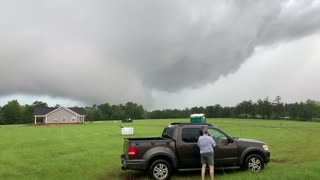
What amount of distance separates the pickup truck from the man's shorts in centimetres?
81

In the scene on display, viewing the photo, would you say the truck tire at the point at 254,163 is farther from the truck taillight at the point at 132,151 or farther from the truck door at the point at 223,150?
the truck taillight at the point at 132,151

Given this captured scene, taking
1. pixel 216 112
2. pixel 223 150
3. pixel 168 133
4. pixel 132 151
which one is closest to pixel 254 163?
pixel 223 150

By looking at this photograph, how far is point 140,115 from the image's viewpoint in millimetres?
197625

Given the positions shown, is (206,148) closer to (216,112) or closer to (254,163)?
(254,163)

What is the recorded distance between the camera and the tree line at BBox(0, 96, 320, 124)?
526 feet

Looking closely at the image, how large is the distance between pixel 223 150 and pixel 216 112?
538 feet

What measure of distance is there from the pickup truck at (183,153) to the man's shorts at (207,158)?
809 mm

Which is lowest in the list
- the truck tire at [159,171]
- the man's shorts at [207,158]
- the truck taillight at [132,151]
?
the truck tire at [159,171]

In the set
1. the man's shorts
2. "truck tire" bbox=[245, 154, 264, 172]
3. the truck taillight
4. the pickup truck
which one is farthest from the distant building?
the man's shorts

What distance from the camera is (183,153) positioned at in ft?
54.7

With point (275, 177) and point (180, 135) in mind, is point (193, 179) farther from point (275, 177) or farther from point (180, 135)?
point (275, 177)

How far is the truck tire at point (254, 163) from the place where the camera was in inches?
690

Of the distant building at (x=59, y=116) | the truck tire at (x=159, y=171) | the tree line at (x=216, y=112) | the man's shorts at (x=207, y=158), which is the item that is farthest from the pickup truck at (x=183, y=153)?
the tree line at (x=216, y=112)

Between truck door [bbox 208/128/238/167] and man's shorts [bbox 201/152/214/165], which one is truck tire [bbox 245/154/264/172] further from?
man's shorts [bbox 201/152/214/165]
